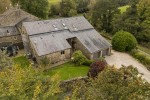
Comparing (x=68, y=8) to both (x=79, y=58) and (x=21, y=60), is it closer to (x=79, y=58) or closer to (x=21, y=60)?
(x=21, y=60)

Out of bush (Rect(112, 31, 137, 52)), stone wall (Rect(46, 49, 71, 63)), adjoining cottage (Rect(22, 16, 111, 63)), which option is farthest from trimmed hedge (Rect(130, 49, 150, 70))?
stone wall (Rect(46, 49, 71, 63))

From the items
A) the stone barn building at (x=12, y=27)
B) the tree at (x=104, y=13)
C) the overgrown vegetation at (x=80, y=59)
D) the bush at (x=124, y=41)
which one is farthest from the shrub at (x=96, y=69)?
the tree at (x=104, y=13)

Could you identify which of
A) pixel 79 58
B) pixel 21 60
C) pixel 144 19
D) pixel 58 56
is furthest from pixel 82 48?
pixel 144 19

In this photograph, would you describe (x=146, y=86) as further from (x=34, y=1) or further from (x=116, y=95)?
(x=34, y=1)

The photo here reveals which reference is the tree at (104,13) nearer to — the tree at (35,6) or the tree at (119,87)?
the tree at (35,6)

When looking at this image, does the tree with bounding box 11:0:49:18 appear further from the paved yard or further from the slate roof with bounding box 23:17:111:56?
the paved yard

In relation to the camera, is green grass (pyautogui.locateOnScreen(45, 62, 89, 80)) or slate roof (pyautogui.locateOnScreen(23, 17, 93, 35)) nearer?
green grass (pyautogui.locateOnScreen(45, 62, 89, 80))
